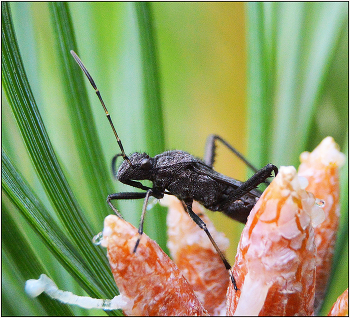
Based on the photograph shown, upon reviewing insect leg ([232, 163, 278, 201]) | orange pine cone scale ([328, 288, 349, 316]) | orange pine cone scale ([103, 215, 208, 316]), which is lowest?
insect leg ([232, 163, 278, 201])

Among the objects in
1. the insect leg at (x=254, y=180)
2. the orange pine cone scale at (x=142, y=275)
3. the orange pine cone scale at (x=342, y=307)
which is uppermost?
the orange pine cone scale at (x=142, y=275)

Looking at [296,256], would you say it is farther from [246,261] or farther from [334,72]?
[334,72]

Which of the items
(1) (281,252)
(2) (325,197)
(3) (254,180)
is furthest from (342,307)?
(3) (254,180)

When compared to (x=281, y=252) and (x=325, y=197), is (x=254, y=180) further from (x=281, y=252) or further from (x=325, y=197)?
(x=281, y=252)

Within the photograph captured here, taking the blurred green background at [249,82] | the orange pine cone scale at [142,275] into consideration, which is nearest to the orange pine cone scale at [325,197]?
the blurred green background at [249,82]

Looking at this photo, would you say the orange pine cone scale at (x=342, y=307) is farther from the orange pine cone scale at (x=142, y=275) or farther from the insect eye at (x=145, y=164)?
the insect eye at (x=145, y=164)

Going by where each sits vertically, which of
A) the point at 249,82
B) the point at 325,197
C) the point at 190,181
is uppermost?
the point at 249,82

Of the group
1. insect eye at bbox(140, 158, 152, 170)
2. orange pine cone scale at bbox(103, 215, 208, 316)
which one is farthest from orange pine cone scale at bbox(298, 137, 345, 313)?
insect eye at bbox(140, 158, 152, 170)

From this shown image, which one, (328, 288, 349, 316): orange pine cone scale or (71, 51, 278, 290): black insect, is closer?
(328, 288, 349, 316): orange pine cone scale

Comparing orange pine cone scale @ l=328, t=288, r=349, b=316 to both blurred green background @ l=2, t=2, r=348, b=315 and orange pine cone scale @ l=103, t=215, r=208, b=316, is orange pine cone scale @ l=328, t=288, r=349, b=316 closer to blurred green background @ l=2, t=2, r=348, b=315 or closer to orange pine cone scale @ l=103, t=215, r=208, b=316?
orange pine cone scale @ l=103, t=215, r=208, b=316
